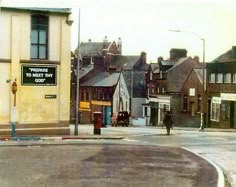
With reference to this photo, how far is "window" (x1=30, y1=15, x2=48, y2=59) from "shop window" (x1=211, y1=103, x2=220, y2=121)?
74.9 feet

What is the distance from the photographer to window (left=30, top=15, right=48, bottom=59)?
93.2 feet

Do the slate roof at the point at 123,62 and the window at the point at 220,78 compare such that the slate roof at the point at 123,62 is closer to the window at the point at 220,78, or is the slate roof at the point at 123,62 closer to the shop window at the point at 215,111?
the window at the point at 220,78

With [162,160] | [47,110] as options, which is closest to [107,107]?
[47,110]

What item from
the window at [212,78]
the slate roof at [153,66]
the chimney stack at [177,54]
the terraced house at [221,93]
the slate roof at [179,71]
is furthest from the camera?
the slate roof at [153,66]

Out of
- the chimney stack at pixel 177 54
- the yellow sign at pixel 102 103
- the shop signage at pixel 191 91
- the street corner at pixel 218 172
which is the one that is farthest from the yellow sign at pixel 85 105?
the street corner at pixel 218 172

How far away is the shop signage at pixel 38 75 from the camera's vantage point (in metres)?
28.2

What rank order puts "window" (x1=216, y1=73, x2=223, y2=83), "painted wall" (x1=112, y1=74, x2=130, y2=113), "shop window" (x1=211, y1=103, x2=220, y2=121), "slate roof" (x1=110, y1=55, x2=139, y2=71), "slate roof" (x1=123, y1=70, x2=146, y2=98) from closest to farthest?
"shop window" (x1=211, y1=103, x2=220, y2=121) < "window" (x1=216, y1=73, x2=223, y2=83) < "slate roof" (x1=110, y1=55, x2=139, y2=71) < "painted wall" (x1=112, y1=74, x2=130, y2=113) < "slate roof" (x1=123, y1=70, x2=146, y2=98)

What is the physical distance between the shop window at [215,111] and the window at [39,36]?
2282 cm

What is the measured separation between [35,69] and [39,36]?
1.55 m

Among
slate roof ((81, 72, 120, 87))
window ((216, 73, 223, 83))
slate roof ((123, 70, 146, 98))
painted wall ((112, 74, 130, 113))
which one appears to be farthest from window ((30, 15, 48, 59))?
slate roof ((123, 70, 146, 98))

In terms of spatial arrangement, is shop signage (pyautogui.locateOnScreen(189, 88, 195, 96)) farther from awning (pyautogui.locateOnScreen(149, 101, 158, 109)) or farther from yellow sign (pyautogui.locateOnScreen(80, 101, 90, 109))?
yellow sign (pyautogui.locateOnScreen(80, 101, 90, 109))

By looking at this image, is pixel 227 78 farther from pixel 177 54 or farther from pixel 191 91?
pixel 177 54

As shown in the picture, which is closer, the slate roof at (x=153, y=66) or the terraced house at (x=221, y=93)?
the terraced house at (x=221, y=93)

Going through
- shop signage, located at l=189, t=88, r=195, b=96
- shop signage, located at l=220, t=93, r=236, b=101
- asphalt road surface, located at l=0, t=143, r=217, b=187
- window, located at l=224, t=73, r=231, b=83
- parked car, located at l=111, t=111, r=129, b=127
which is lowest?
parked car, located at l=111, t=111, r=129, b=127
